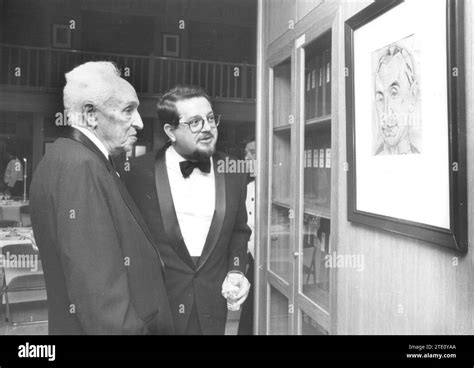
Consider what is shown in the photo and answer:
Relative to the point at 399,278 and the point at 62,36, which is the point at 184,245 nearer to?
the point at 399,278

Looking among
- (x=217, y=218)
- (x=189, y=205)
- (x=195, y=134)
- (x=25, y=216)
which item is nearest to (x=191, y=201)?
(x=189, y=205)

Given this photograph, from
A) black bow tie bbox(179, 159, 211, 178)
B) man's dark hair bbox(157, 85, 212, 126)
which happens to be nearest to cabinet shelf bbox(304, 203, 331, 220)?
black bow tie bbox(179, 159, 211, 178)

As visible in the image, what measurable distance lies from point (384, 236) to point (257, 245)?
0.61 m

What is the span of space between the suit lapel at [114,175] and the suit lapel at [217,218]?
0.18 metres

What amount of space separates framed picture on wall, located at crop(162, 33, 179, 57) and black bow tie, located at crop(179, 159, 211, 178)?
390 millimetres

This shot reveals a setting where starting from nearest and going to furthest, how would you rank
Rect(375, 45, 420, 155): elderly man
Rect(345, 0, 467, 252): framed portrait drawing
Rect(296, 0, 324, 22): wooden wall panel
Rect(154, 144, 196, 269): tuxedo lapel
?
Rect(345, 0, 467, 252): framed portrait drawing, Rect(375, 45, 420, 155): elderly man, Rect(154, 144, 196, 269): tuxedo lapel, Rect(296, 0, 324, 22): wooden wall panel

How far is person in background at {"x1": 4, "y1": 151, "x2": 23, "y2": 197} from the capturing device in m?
1.38

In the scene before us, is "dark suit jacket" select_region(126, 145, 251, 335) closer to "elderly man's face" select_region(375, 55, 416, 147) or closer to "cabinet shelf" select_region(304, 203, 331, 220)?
"cabinet shelf" select_region(304, 203, 331, 220)

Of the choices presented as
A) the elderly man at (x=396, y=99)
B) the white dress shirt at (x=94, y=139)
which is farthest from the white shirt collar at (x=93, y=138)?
the elderly man at (x=396, y=99)

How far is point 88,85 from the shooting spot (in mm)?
1362

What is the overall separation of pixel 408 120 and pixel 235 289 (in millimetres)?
883
